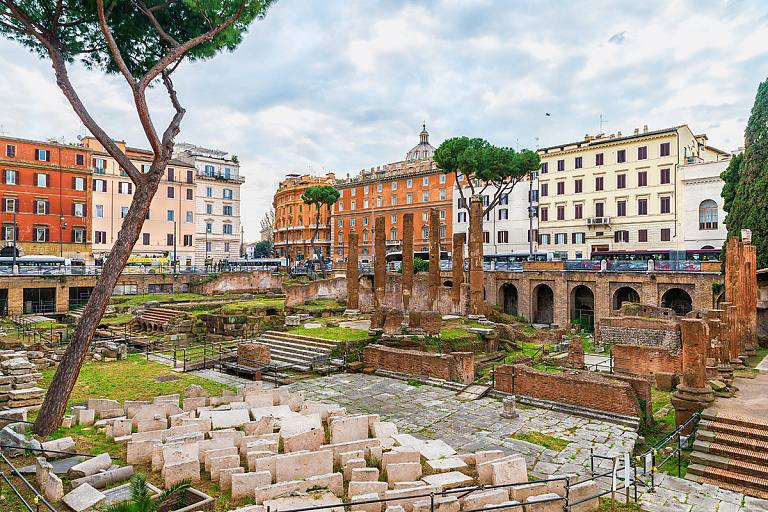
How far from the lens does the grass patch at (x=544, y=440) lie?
9383mm

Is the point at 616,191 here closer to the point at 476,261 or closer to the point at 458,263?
the point at 458,263

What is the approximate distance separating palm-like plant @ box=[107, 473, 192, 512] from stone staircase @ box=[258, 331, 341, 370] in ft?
32.4

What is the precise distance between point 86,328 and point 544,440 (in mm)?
9746

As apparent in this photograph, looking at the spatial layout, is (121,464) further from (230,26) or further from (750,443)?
(750,443)

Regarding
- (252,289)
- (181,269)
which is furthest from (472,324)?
(181,269)

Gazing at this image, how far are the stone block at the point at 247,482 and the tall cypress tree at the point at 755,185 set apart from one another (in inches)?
1068

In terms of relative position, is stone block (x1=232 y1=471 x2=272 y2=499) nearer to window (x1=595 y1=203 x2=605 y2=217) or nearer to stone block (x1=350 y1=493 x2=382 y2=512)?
stone block (x1=350 y1=493 x2=382 y2=512)

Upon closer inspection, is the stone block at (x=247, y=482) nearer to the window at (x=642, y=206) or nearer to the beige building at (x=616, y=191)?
the beige building at (x=616, y=191)

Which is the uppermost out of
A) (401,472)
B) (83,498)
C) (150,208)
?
(150,208)

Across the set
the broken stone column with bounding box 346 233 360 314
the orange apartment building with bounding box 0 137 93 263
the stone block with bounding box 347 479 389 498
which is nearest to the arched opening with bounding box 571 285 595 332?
the broken stone column with bounding box 346 233 360 314

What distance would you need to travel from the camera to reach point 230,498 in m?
6.59

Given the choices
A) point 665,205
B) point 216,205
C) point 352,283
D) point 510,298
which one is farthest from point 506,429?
point 216,205

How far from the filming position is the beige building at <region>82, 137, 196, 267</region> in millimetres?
44062

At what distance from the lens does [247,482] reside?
21.7 feet
